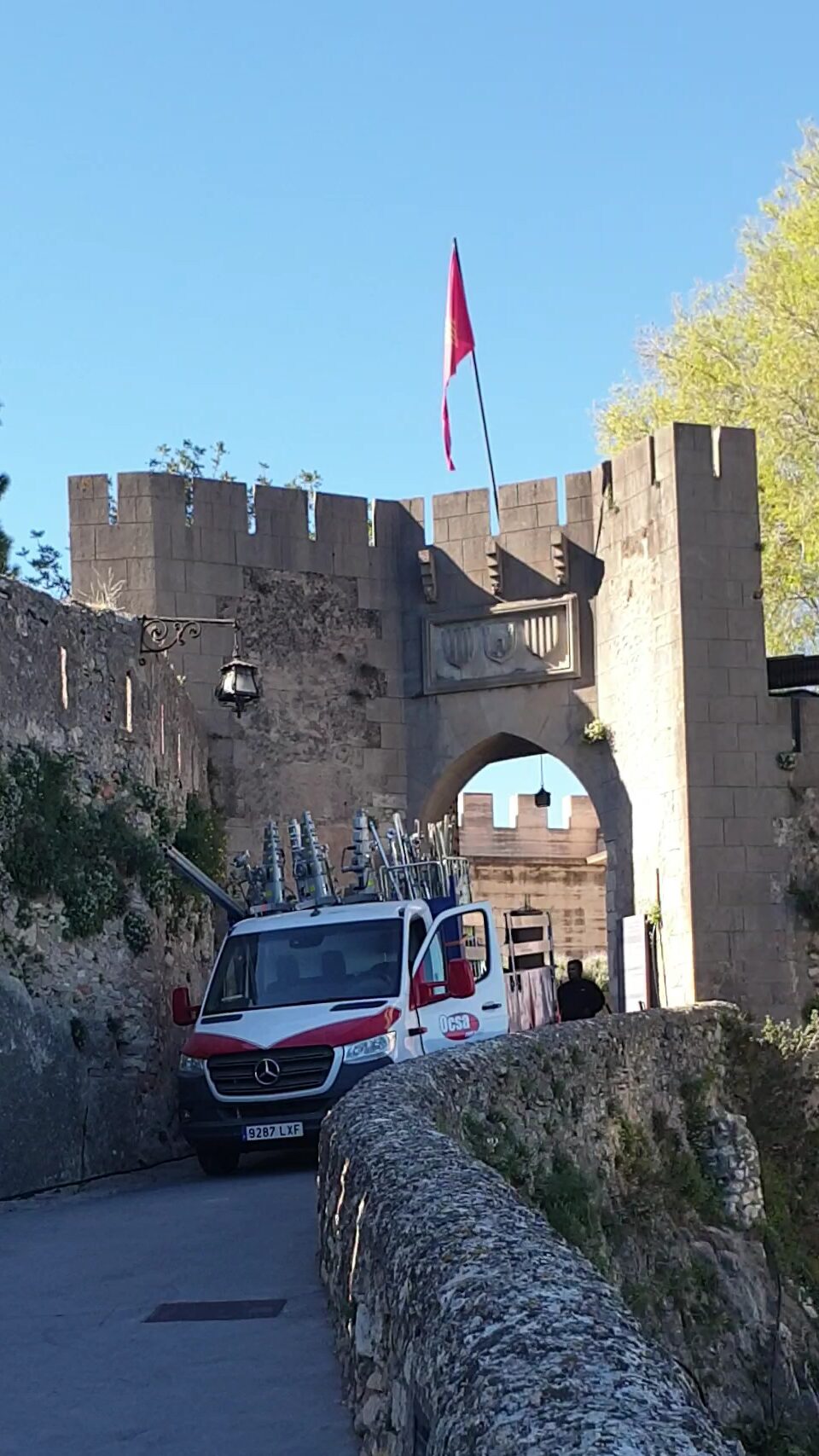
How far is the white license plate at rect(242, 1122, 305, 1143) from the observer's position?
14016 millimetres

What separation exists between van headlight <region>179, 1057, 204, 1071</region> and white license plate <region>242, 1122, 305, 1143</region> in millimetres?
682

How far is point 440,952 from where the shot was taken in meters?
15.5

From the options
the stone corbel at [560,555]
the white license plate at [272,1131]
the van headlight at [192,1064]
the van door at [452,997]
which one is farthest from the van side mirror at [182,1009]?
the stone corbel at [560,555]

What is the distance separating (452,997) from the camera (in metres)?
15.0

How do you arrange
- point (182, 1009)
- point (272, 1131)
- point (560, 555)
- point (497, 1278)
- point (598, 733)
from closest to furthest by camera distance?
point (497, 1278) < point (272, 1131) < point (182, 1009) < point (598, 733) < point (560, 555)

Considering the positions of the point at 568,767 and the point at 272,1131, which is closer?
the point at 272,1131

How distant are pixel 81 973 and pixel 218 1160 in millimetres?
1679

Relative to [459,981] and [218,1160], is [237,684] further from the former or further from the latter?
[218,1160]

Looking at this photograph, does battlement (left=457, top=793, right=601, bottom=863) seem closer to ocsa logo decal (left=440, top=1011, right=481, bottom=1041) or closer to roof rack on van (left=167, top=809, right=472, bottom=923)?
roof rack on van (left=167, top=809, right=472, bottom=923)

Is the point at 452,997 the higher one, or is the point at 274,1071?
the point at 452,997

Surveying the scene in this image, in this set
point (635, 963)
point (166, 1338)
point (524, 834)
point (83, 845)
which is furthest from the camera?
point (524, 834)

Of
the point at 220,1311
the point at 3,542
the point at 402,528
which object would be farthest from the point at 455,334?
the point at 220,1311

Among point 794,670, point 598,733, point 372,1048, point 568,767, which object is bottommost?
point 372,1048

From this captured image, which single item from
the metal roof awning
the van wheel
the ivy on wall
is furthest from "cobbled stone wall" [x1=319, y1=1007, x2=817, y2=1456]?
the metal roof awning
